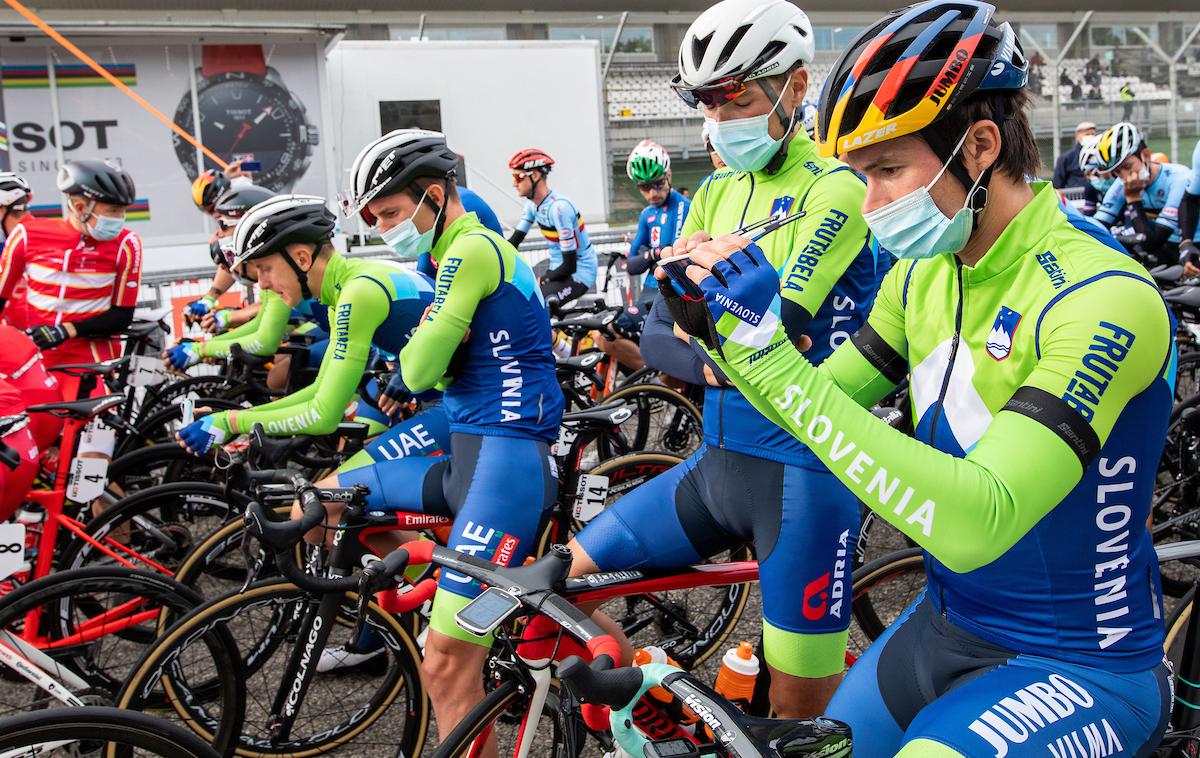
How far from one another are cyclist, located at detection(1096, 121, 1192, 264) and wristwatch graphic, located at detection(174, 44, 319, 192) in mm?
11093

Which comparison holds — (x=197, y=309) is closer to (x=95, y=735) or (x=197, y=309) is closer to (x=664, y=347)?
(x=664, y=347)

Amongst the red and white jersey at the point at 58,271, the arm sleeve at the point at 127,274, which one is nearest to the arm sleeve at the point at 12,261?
the red and white jersey at the point at 58,271

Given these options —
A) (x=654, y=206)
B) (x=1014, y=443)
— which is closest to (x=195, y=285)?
(x=654, y=206)

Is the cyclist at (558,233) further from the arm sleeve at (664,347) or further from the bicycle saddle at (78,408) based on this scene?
the bicycle saddle at (78,408)

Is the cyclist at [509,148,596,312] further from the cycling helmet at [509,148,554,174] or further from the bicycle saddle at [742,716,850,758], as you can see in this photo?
the bicycle saddle at [742,716,850,758]

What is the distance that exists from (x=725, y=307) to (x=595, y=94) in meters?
15.6

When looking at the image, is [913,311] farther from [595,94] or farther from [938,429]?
[595,94]

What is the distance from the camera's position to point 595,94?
1661 cm

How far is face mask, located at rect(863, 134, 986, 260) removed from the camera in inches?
72.3

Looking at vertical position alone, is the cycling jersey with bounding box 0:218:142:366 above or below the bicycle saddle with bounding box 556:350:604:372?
above

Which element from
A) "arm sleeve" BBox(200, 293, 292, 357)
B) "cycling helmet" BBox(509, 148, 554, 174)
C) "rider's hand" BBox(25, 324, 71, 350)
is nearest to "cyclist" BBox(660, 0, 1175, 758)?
"arm sleeve" BBox(200, 293, 292, 357)

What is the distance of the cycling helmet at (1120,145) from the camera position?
912cm

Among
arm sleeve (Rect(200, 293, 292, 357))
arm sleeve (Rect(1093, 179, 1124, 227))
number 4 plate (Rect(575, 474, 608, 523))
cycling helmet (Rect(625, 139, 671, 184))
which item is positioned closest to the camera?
number 4 plate (Rect(575, 474, 608, 523))

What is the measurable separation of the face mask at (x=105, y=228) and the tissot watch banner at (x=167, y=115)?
355 inches
